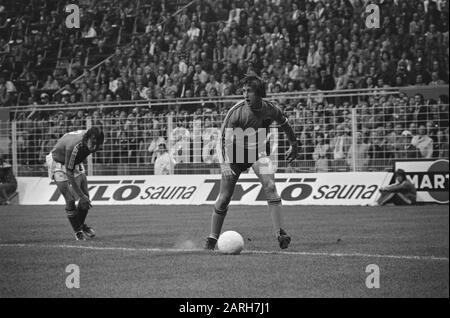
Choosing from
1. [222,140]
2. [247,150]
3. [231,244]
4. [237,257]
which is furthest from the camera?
[247,150]

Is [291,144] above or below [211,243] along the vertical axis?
above

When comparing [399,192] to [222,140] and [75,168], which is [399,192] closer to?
[75,168]

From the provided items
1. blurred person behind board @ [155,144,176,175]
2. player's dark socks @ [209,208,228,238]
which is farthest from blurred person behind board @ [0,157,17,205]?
player's dark socks @ [209,208,228,238]

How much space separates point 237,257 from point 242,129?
2051mm

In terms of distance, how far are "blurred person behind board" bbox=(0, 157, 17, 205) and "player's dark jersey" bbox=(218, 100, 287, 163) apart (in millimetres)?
13991

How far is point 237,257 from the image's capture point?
10516 millimetres

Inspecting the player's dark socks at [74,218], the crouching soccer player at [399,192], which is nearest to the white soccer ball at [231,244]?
the player's dark socks at [74,218]

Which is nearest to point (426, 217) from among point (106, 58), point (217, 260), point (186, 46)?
point (217, 260)

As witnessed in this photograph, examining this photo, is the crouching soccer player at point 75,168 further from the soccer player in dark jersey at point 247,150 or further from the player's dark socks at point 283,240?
the player's dark socks at point 283,240

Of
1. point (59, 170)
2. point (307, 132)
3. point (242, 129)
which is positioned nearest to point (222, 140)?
point (242, 129)

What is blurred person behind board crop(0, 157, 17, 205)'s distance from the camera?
24.1 metres

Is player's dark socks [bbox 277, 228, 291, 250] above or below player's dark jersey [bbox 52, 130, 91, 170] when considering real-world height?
below

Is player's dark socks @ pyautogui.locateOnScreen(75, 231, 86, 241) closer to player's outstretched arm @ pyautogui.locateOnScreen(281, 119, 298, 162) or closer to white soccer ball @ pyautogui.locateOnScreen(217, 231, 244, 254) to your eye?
white soccer ball @ pyautogui.locateOnScreen(217, 231, 244, 254)
